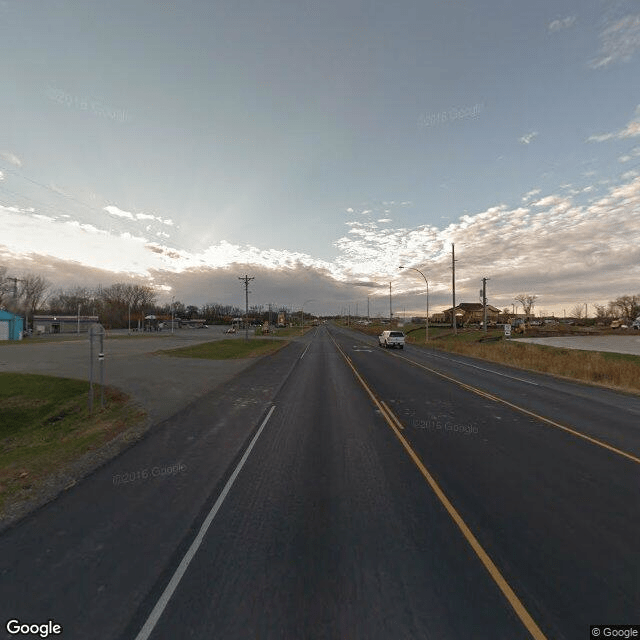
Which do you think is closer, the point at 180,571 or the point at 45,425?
the point at 180,571

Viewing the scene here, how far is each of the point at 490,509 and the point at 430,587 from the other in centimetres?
208

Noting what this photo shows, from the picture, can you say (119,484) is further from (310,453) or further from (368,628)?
(368,628)

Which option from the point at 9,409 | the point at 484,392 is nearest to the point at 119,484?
the point at 9,409

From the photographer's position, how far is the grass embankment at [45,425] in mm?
6340

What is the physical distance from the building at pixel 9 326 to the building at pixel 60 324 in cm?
1612

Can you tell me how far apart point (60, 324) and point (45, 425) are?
89.5 metres

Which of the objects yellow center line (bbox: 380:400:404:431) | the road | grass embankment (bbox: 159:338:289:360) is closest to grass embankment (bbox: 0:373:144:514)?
the road

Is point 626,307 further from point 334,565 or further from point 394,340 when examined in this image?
point 334,565

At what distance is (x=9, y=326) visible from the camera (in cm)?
4997

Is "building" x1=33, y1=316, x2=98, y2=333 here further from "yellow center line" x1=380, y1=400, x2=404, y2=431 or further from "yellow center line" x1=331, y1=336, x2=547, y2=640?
"yellow center line" x1=331, y1=336, x2=547, y2=640

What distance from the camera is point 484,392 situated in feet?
46.5

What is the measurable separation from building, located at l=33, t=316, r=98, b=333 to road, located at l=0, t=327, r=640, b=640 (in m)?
75.2

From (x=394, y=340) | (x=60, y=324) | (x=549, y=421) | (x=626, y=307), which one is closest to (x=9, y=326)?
(x=60, y=324)

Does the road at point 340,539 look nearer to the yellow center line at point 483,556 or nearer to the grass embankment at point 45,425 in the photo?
the yellow center line at point 483,556
